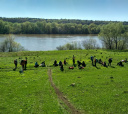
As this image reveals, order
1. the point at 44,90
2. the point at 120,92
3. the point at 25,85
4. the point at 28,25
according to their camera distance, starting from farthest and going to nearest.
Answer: the point at 28,25
the point at 25,85
the point at 44,90
the point at 120,92

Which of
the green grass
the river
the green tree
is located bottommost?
the green grass

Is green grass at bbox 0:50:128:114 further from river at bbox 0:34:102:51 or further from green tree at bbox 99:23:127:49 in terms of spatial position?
river at bbox 0:34:102:51

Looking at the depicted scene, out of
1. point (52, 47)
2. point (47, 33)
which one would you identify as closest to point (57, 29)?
point (47, 33)

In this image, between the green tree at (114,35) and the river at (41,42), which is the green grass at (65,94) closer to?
the green tree at (114,35)

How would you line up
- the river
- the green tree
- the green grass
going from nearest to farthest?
the green grass
the green tree
the river

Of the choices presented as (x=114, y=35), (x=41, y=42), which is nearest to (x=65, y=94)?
(x=114, y=35)

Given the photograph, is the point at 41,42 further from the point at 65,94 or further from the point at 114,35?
the point at 65,94

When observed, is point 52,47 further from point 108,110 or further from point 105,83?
point 108,110

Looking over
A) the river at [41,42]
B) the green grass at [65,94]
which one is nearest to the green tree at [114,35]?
the river at [41,42]

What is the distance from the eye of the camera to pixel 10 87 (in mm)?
22328

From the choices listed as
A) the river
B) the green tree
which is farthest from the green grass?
the river

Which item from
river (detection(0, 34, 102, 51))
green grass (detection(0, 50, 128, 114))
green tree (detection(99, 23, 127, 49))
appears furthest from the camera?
river (detection(0, 34, 102, 51))

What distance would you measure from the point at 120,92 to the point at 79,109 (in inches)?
282

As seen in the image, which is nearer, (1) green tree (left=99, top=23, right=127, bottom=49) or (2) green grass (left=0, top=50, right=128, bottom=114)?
(2) green grass (left=0, top=50, right=128, bottom=114)
